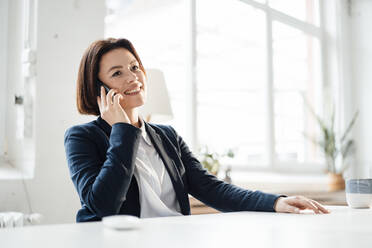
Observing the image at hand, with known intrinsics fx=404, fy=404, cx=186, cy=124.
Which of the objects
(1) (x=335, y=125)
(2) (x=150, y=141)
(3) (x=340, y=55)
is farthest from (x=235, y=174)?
(2) (x=150, y=141)

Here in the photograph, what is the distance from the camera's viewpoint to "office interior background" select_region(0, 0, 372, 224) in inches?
93.0

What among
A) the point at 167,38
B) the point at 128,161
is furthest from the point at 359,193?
the point at 167,38

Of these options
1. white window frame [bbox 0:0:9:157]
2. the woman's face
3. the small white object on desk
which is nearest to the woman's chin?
the woman's face

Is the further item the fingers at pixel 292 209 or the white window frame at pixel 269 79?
the white window frame at pixel 269 79

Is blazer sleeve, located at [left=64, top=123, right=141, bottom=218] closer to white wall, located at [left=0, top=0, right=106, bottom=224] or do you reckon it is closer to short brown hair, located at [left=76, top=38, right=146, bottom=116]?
short brown hair, located at [left=76, top=38, right=146, bottom=116]

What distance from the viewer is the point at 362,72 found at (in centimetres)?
430

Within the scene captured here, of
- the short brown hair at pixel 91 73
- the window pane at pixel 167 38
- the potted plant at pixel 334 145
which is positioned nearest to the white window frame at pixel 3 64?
the window pane at pixel 167 38

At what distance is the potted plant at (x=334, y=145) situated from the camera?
3.99 meters

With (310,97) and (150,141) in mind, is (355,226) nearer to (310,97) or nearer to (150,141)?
(150,141)

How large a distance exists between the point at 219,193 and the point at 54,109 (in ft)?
4.23

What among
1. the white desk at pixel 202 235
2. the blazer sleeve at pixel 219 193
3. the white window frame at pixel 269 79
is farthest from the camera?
the white window frame at pixel 269 79

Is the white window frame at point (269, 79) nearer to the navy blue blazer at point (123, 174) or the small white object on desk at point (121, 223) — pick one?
the navy blue blazer at point (123, 174)

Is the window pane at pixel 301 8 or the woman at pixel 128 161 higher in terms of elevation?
the window pane at pixel 301 8

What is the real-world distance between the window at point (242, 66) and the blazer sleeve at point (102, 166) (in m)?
2.05
